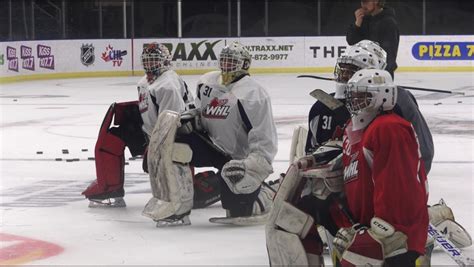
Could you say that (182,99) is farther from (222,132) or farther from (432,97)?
(432,97)

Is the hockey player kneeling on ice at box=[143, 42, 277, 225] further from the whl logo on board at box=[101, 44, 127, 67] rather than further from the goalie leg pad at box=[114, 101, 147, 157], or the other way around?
the whl logo on board at box=[101, 44, 127, 67]

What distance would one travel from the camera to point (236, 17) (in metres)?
23.0

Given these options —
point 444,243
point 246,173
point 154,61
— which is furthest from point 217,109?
point 444,243

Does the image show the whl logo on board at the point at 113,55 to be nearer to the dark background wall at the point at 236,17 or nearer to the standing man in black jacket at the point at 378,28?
the dark background wall at the point at 236,17

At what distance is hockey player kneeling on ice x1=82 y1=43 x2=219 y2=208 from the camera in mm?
6488

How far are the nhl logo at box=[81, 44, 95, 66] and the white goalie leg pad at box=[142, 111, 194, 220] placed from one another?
14487 millimetres

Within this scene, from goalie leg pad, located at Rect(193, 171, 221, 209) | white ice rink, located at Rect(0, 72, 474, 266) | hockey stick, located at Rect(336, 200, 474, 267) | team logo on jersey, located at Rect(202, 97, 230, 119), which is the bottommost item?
white ice rink, located at Rect(0, 72, 474, 266)

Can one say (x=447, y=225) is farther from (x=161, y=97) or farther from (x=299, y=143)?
(x=161, y=97)

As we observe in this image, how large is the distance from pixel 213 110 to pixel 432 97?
8840mm

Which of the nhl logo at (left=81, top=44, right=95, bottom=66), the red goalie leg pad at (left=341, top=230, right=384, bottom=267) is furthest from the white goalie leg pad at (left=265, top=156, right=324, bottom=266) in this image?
the nhl logo at (left=81, top=44, right=95, bottom=66)

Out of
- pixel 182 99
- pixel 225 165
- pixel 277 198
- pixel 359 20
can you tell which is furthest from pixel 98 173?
pixel 277 198

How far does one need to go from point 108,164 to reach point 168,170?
0.91 m

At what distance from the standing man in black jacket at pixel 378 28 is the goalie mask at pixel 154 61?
4.24 feet

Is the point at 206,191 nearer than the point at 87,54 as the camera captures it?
Yes
